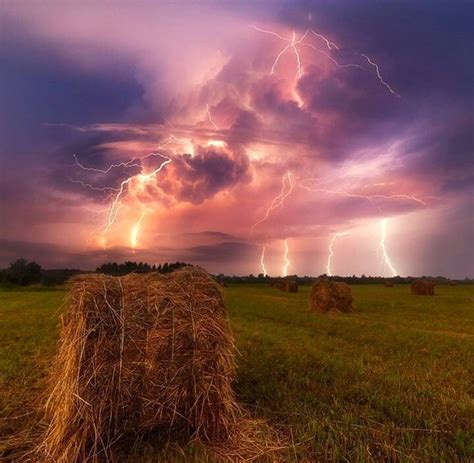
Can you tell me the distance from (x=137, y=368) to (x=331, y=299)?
18.9m

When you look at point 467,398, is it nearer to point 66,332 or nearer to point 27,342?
point 66,332

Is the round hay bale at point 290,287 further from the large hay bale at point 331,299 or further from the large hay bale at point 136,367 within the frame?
the large hay bale at point 136,367

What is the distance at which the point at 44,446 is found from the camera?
4930 millimetres

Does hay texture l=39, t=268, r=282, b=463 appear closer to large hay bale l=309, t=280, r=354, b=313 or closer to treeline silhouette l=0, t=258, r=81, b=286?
large hay bale l=309, t=280, r=354, b=313

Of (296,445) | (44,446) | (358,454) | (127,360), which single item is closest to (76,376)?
(127,360)

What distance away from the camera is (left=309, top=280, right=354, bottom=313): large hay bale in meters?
22.8

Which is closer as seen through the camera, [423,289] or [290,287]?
[423,289]

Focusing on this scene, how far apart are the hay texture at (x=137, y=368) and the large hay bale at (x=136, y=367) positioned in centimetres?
1

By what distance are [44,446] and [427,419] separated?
4709 mm

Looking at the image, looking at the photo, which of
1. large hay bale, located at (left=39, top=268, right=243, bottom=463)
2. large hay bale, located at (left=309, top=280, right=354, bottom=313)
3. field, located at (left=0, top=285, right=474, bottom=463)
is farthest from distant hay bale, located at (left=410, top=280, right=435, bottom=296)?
large hay bale, located at (left=39, top=268, right=243, bottom=463)

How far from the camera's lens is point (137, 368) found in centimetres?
512

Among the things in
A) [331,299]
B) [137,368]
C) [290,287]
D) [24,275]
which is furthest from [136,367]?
Result: [24,275]

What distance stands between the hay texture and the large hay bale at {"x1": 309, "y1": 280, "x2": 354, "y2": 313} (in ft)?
57.9

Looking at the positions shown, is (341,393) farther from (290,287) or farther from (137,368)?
(290,287)
